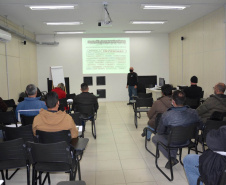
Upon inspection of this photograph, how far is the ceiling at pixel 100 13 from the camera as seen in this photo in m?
5.85

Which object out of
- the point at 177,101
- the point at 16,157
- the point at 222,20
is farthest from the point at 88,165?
the point at 222,20

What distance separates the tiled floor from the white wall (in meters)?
5.39

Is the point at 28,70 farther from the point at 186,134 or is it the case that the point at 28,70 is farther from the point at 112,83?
the point at 186,134

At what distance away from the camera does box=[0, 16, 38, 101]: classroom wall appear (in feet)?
23.4

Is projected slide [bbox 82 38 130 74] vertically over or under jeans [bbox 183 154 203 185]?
over

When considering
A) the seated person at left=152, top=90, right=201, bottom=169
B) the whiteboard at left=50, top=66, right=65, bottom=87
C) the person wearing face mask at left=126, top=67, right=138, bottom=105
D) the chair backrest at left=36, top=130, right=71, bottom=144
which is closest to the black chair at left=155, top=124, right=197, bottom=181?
the seated person at left=152, top=90, right=201, bottom=169

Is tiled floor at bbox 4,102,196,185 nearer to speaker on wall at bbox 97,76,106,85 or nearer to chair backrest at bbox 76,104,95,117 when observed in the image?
chair backrest at bbox 76,104,95,117

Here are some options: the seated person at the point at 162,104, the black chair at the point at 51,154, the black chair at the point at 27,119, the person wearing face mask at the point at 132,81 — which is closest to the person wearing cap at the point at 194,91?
the seated person at the point at 162,104

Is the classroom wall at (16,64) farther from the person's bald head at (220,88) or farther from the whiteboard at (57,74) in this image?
the person's bald head at (220,88)

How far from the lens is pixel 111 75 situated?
11.1 metres

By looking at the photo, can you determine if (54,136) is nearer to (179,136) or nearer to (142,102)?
(179,136)

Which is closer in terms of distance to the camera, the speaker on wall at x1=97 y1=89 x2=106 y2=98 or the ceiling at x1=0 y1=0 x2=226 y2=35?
the ceiling at x1=0 y1=0 x2=226 y2=35

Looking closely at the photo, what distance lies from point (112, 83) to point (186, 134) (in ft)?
26.8

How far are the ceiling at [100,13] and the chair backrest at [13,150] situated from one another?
4.20 meters
